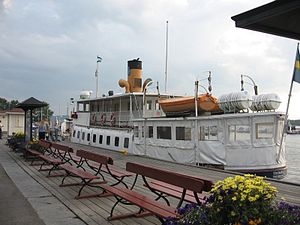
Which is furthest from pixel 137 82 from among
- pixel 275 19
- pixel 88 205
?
pixel 275 19

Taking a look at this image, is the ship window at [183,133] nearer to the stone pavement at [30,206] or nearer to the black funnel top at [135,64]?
the stone pavement at [30,206]

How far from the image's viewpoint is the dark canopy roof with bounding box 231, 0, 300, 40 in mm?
3145

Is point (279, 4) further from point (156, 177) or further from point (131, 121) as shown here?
point (131, 121)

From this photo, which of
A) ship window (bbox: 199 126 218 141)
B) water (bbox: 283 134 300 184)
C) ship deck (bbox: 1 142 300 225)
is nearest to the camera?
ship deck (bbox: 1 142 300 225)

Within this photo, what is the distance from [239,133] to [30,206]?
8969mm

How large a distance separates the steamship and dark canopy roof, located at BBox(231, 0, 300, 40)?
9261mm

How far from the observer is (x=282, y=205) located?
3400mm

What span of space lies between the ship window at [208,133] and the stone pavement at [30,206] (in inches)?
302

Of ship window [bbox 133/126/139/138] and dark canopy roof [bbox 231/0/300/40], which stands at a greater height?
dark canopy roof [bbox 231/0/300/40]

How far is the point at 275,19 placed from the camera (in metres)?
3.46

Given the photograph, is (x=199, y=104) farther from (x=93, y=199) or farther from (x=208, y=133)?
(x=93, y=199)

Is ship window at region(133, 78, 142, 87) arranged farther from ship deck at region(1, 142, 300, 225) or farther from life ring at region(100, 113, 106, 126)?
ship deck at region(1, 142, 300, 225)

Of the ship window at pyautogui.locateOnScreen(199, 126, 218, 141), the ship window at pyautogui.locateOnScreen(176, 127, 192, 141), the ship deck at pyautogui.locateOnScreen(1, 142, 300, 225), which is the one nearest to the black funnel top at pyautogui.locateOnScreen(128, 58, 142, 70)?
the ship window at pyautogui.locateOnScreen(176, 127, 192, 141)

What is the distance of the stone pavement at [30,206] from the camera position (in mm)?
5809
